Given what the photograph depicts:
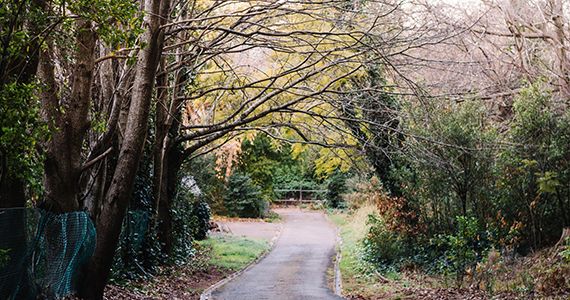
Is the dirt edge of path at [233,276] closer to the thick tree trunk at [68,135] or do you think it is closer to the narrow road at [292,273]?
the narrow road at [292,273]

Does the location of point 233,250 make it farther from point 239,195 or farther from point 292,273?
point 239,195

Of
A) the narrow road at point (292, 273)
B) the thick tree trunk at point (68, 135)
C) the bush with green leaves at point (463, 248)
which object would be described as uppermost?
the thick tree trunk at point (68, 135)

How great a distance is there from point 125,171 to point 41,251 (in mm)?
1665

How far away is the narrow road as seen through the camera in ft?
33.2

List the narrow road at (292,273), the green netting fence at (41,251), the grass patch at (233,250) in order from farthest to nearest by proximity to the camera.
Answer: the grass patch at (233,250)
the narrow road at (292,273)
the green netting fence at (41,251)

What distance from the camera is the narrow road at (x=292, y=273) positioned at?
1012 centimetres

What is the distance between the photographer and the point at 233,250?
1630cm

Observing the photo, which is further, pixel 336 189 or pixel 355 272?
pixel 336 189

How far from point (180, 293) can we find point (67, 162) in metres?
4.60

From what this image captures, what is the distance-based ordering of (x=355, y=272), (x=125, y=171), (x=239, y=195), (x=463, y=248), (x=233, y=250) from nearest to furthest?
(x=125, y=171) → (x=463, y=248) → (x=355, y=272) → (x=233, y=250) → (x=239, y=195)

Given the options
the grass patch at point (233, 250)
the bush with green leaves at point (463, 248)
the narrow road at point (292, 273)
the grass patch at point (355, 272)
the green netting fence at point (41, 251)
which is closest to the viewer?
the green netting fence at point (41, 251)

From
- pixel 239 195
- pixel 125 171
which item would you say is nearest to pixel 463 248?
pixel 125 171

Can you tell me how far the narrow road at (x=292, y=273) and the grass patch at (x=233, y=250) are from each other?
52 centimetres

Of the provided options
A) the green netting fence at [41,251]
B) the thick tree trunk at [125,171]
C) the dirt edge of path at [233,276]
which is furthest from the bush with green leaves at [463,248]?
the green netting fence at [41,251]
